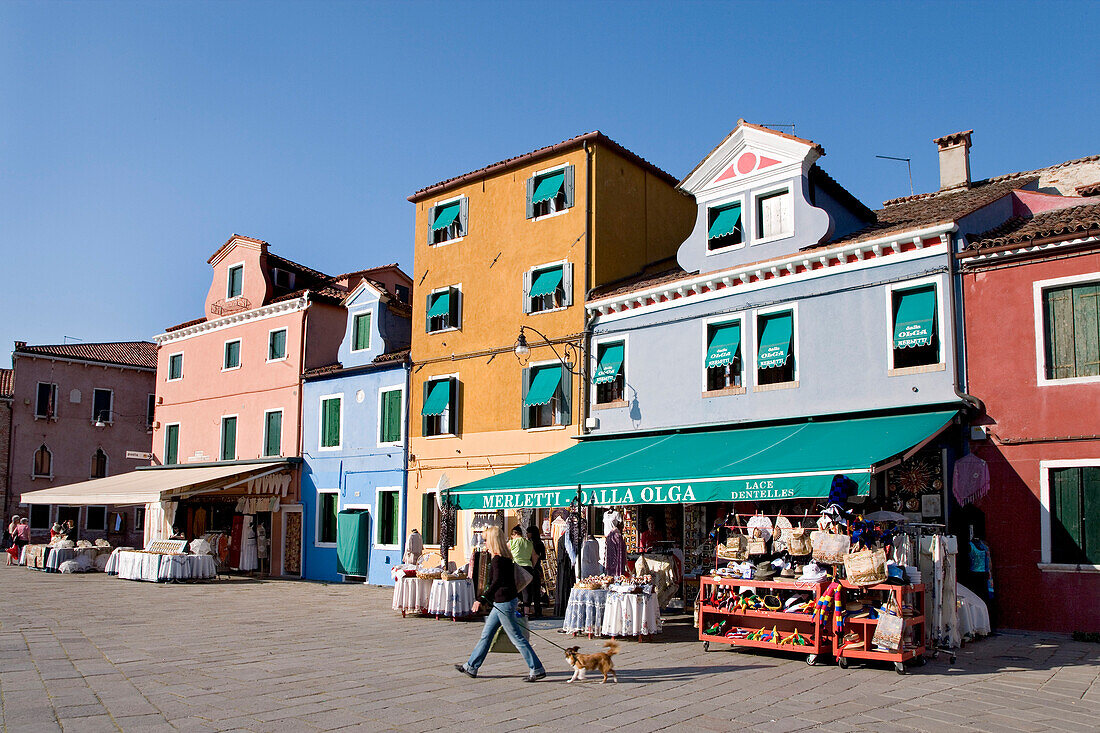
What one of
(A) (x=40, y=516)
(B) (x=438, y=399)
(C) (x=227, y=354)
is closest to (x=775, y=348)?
(B) (x=438, y=399)

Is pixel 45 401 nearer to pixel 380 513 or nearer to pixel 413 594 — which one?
pixel 380 513

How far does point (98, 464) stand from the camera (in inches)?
1638

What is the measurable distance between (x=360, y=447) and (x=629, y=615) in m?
14.0

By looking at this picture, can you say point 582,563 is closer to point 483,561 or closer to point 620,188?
point 483,561

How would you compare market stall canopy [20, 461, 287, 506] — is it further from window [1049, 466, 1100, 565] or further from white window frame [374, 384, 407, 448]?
window [1049, 466, 1100, 565]

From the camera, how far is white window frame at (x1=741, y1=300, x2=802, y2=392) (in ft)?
54.2

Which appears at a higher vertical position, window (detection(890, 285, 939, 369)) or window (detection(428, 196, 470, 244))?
window (detection(428, 196, 470, 244))

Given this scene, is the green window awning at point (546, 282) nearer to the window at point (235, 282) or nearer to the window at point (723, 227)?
the window at point (723, 227)

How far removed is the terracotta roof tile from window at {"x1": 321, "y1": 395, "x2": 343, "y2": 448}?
67.2 feet

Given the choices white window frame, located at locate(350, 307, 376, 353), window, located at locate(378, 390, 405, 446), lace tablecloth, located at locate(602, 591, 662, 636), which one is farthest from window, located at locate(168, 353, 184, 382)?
lace tablecloth, located at locate(602, 591, 662, 636)

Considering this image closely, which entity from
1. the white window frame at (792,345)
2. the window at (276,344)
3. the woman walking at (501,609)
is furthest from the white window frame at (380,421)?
the woman walking at (501,609)

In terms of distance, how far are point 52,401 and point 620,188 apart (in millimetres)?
30988

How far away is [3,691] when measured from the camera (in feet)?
29.7

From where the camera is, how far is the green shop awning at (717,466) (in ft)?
41.3
